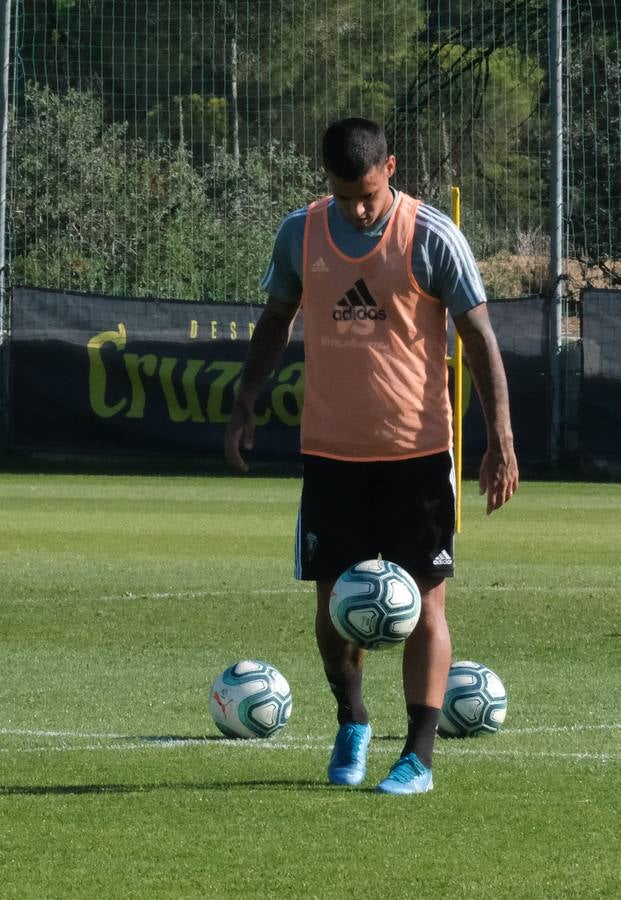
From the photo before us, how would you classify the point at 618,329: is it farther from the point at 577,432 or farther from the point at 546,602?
the point at 546,602

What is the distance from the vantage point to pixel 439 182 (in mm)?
25281

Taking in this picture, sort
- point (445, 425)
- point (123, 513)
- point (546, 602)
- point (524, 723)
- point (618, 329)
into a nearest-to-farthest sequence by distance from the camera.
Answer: point (445, 425) → point (524, 723) → point (546, 602) → point (123, 513) → point (618, 329)

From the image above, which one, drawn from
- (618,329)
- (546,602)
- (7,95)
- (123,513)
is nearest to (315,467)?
(546,602)

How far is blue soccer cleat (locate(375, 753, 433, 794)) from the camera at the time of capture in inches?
215

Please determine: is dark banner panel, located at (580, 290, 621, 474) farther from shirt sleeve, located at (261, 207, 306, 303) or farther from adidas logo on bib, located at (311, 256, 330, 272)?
adidas logo on bib, located at (311, 256, 330, 272)

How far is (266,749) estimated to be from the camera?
20.6ft

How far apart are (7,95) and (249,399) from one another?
18500mm

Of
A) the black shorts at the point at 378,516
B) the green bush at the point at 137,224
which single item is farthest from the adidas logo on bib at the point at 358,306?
the green bush at the point at 137,224

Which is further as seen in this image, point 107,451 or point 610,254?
point 610,254

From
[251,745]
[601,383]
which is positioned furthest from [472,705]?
[601,383]

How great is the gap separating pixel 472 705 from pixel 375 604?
4.23ft

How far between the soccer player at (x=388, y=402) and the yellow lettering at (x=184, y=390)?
53.7 feet

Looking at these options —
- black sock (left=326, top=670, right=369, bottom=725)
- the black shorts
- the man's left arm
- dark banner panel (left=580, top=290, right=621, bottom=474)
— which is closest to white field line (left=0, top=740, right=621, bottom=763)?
black sock (left=326, top=670, right=369, bottom=725)

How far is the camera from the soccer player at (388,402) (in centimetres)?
555
